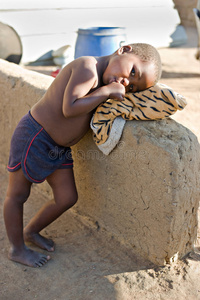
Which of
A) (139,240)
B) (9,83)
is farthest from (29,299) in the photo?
(9,83)

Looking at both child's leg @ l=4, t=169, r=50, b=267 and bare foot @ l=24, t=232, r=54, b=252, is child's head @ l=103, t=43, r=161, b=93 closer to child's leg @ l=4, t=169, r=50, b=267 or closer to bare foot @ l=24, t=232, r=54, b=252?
child's leg @ l=4, t=169, r=50, b=267

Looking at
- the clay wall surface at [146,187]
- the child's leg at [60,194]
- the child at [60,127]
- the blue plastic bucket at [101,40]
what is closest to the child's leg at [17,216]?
the child at [60,127]

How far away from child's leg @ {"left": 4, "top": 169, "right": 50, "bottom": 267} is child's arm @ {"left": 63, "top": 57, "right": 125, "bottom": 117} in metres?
0.53

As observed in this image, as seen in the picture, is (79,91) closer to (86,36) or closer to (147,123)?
(147,123)

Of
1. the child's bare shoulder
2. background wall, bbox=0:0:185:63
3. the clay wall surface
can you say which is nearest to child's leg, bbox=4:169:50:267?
the clay wall surface

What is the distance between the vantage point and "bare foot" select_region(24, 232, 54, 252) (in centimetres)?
224

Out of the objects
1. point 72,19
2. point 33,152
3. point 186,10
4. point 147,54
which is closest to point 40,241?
point 33,152

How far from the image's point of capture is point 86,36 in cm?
372

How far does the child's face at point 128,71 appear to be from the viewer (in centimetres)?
189

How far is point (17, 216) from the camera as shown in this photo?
2113 mm

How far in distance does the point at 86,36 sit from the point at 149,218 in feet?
7.69

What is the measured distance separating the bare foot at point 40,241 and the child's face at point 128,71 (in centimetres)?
106

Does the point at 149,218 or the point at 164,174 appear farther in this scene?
the point at 149,218

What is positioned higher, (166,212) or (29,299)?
(166,212)
